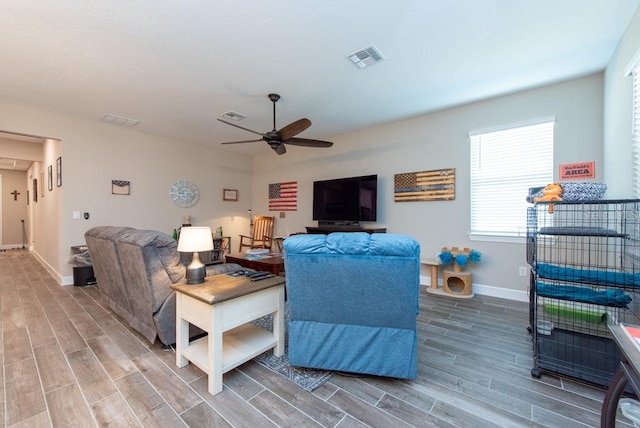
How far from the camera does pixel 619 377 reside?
1067 mm

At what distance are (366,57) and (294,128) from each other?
1.09 meters

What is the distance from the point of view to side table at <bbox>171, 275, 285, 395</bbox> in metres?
1.74

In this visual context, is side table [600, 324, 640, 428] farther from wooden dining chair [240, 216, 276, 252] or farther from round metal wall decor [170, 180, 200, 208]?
round metal wall decor [170, 180, 200, 208]

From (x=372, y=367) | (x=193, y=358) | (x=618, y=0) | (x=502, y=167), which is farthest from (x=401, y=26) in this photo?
(x=193, y=358)

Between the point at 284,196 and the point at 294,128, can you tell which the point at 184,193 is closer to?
the point at 284,196

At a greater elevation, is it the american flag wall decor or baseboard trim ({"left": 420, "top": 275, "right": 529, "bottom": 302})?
the american flag wall decor

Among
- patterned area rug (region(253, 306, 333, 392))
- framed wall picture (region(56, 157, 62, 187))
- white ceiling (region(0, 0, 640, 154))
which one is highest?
white ceiling (region(0, 0, 640, 154))

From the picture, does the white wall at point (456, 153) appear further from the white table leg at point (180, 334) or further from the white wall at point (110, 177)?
the white table leg at point (180, 334)

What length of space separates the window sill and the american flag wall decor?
3587 mm

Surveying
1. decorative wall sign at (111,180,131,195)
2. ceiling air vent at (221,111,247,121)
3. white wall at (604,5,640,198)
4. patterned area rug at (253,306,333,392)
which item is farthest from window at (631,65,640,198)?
decorative wall sign at (111,180,131,195)

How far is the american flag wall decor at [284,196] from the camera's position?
6.24 metres

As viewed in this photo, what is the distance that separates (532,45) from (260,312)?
3.42 m

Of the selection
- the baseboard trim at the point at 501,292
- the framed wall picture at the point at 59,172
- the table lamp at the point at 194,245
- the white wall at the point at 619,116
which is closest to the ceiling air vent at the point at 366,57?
the white wall at the point at 619,116

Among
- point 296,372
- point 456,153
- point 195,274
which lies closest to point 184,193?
point 195,274
